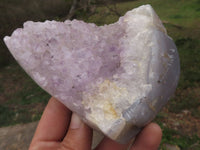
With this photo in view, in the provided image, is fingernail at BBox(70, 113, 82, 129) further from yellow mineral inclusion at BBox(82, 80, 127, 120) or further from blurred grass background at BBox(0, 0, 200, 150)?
blurred grass background at BBox(0, 0, 200, 150)

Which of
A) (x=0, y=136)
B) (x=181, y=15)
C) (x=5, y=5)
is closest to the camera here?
(x=0, y=136)

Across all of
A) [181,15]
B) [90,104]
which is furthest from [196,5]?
[90,104]

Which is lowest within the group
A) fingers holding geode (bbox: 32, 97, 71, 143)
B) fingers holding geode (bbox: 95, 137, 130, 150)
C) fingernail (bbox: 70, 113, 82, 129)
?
fingers holding geode (bbox: 95, 137, 130, 150)

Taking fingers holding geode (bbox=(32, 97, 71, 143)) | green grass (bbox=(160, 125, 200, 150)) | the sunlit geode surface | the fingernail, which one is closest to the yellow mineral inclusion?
the sunlit geode surface

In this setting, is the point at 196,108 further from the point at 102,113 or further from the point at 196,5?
the point at 196,5

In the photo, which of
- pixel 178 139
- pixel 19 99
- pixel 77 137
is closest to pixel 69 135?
pixel 77 137

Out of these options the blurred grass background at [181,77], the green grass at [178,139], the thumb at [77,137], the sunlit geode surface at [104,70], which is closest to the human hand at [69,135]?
the thumb at [77,137]

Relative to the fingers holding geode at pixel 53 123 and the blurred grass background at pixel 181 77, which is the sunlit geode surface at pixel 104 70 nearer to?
the fingers holding geode at pixel 53 123
